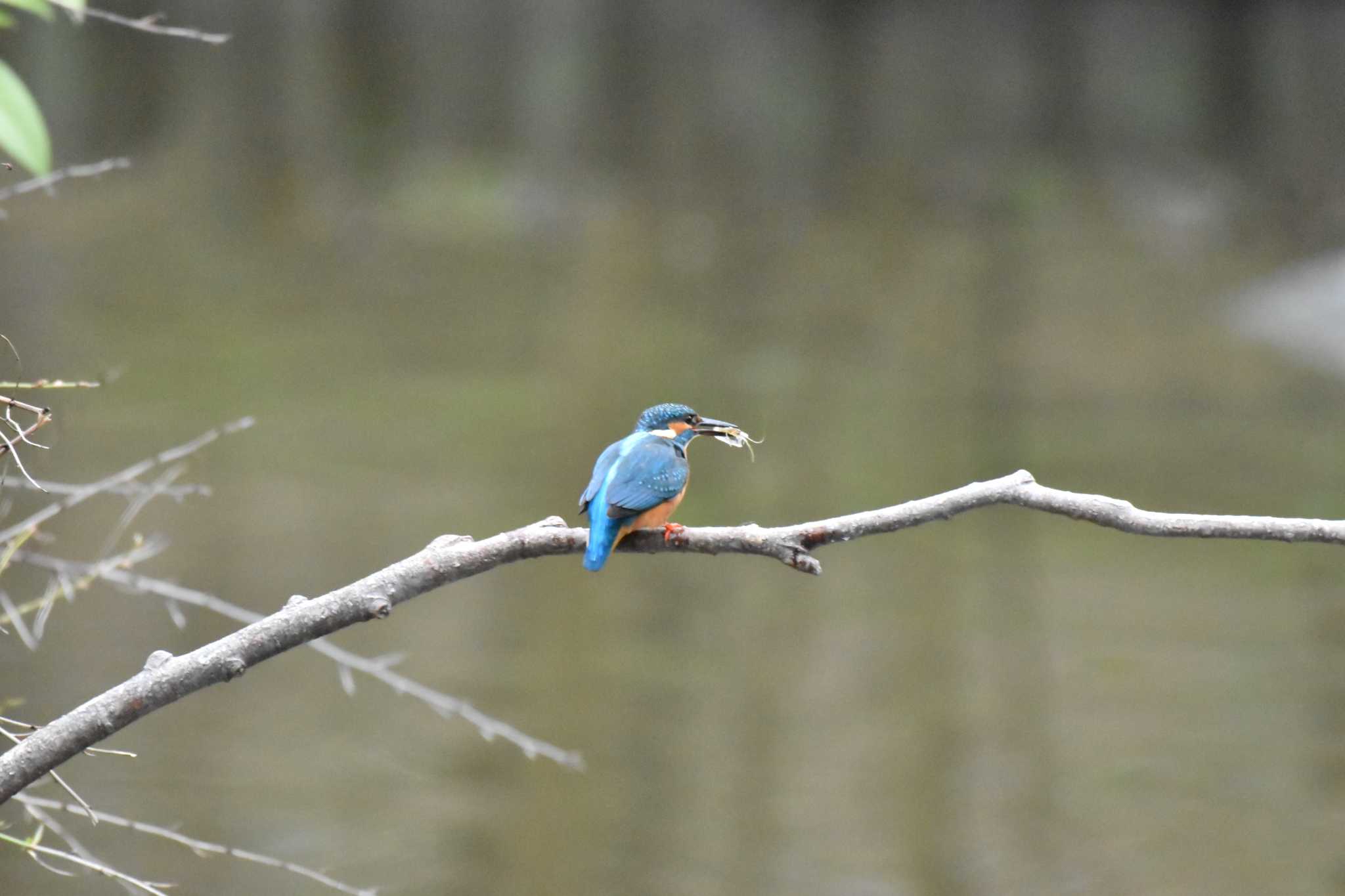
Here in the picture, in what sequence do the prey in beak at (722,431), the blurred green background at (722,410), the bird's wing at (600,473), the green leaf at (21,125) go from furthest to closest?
1. the blurred green background at (722,410)
2. the prey in beak at (722,431)
3. the bird's wing at (600,473)
4. the green leaf at (21,125)

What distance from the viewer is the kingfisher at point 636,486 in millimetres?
1120

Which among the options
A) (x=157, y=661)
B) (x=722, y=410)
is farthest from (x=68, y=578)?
(x=722, y=410)

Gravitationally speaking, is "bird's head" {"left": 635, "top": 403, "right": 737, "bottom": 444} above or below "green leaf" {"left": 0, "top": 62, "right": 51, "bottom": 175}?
above

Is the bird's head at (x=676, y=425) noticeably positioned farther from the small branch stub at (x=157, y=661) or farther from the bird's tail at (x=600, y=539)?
the small branch stub at (x=157, y=661)

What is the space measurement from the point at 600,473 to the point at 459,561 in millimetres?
250

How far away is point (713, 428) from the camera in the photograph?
1.37 metres

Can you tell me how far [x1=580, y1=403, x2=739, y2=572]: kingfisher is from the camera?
112cm

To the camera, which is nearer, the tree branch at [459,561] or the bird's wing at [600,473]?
the tree branch at [459,561]

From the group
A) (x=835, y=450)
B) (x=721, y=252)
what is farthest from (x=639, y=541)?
(x=721, y=252)

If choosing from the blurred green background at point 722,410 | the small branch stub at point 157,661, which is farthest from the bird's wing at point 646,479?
the blurred green background at point 722,410

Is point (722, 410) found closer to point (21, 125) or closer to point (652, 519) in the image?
point (652, 519)

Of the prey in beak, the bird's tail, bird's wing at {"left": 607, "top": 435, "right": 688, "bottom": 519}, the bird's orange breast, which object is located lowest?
the bird's tail

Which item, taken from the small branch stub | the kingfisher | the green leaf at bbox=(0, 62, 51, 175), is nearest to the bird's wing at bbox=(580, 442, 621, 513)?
the kingfisher

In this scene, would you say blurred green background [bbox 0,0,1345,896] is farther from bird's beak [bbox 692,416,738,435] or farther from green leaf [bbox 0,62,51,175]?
green leaf [bbox 0,62,51,175]
